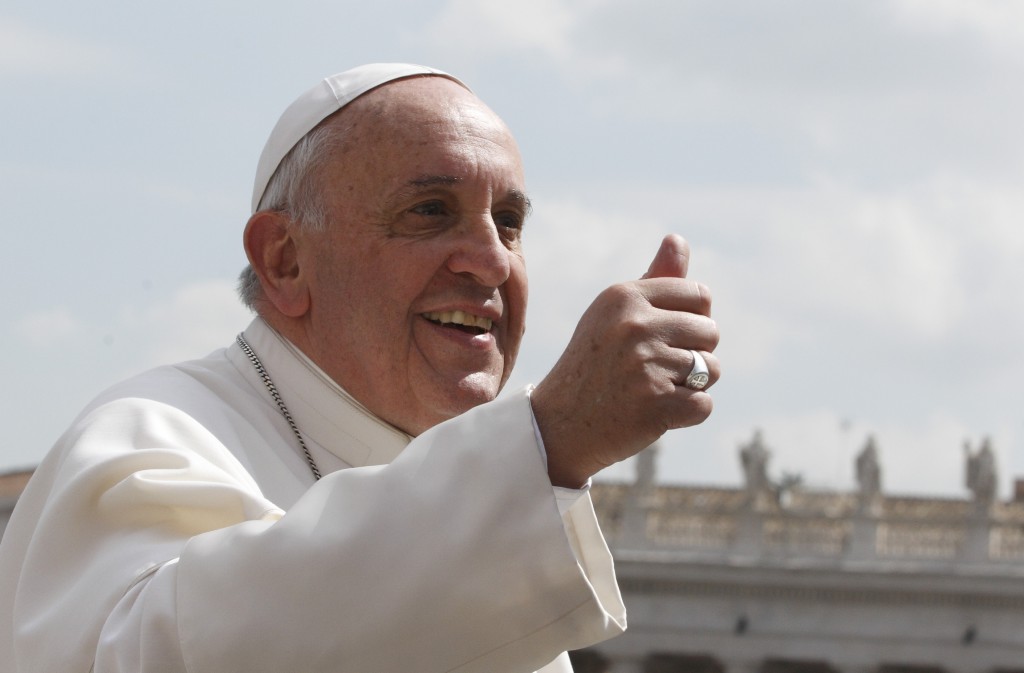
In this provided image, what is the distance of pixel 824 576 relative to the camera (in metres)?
33.1

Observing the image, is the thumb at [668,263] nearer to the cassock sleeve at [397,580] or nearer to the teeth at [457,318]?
the cassock sleeve at [397,580]

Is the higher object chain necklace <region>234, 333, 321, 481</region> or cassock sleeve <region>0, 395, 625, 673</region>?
cassock sleeve <region>0, 395, 625, 673</region>

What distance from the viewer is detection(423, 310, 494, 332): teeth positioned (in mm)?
2646

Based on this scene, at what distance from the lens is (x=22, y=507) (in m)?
2.67

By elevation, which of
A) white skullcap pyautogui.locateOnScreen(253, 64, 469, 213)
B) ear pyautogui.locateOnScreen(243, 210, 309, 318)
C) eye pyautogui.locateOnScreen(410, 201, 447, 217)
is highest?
white skullcap pyautogui.locateOnScreen(253, 64, 469, 213)

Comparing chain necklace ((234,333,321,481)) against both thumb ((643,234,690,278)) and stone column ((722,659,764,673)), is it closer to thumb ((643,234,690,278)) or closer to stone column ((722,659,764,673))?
thumb ((643,234,690,278))

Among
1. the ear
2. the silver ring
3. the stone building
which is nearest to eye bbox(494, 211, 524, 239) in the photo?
the ear

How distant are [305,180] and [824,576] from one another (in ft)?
101

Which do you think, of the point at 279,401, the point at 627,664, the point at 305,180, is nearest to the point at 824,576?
the point at 627,664

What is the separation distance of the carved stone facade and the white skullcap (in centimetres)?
2983

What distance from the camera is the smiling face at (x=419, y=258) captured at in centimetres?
264

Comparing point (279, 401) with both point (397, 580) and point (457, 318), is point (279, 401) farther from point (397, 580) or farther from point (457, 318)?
point (397, 580)

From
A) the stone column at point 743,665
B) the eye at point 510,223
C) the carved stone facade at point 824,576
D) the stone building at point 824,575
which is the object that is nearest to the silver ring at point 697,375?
the eye at point 510,223

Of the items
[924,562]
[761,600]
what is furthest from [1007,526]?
[761,600]
